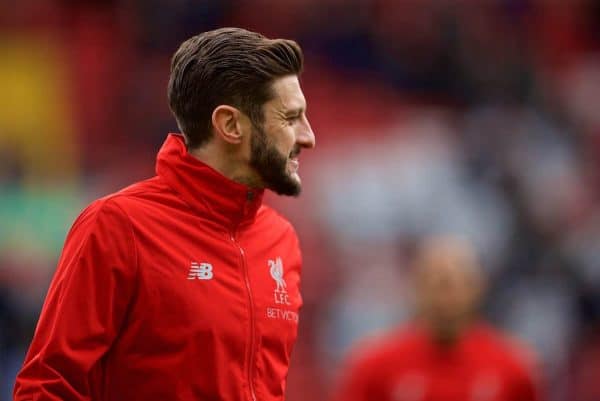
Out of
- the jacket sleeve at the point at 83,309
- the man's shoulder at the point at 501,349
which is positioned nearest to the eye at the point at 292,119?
the jacket sleeve at the point at 83,309

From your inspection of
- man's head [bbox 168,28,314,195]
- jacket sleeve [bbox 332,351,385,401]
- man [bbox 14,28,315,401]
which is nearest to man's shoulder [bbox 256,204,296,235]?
man [bbox 14,28,315,401]

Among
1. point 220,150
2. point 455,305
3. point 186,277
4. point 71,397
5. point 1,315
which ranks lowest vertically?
point 1,315

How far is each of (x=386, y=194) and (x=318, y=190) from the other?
1.72 feet

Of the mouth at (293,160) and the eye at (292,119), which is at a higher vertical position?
the eye at (292,119)

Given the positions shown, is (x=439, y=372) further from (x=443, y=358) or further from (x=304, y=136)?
(x=304, y=136)

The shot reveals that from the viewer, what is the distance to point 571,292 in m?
9.03

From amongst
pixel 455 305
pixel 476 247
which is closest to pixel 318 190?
pixel 476 247

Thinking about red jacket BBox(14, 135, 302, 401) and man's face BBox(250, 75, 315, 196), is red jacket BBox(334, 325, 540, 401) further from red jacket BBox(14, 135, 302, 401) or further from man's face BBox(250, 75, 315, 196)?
man's face BBox(250, 75, 315, 196)

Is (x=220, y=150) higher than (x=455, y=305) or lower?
higher

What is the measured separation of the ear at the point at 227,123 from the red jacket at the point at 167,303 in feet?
0.34

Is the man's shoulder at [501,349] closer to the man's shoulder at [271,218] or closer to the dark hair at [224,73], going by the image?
the man's shoulder at [271,218]

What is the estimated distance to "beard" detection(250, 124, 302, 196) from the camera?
3.36m

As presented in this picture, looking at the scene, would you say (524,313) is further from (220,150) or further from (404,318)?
(220,150)

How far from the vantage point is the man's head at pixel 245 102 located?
3.29 meters
